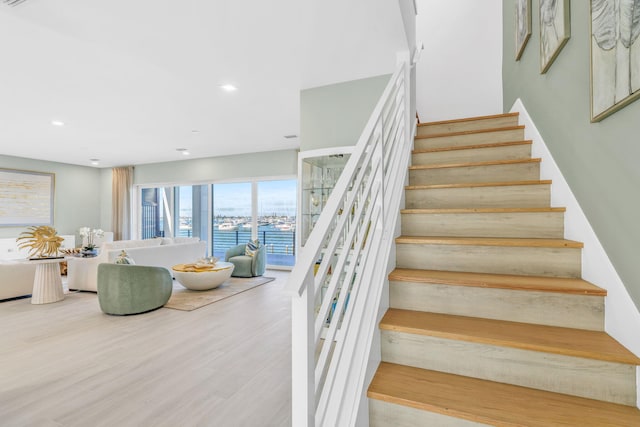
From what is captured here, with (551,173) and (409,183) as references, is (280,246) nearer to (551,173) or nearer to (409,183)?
(409,183)

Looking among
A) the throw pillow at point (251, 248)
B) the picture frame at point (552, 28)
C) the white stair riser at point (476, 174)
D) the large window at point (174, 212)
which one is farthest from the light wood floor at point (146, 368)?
the large window at point (174, 212)

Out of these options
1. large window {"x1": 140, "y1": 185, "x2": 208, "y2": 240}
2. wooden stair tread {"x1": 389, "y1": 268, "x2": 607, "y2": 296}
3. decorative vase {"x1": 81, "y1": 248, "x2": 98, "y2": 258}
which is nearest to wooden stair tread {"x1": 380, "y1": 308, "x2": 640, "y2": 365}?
wooden stair tread {"x1": 389, "y1": 268, "x2": 607, "y2": 296}

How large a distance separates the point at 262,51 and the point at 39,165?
7744 mm

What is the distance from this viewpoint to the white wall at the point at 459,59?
3.83m

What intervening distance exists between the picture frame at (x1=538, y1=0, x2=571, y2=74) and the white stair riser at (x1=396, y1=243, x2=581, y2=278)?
1.14 metres

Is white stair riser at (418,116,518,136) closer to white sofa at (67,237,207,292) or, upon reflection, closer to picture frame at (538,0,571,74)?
picture frame at (538,0,571,74)

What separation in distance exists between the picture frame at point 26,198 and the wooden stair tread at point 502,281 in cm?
879

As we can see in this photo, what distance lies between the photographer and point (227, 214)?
740 centimetres

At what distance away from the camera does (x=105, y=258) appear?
4586 millimetres

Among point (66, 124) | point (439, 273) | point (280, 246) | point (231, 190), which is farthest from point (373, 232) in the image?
point (231, 190)

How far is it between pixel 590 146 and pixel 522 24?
5.87 feet

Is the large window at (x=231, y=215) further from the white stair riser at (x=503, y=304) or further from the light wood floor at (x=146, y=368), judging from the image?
the white stair riser at (x=503, y=304)

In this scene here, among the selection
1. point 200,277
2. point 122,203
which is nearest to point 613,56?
point 200,277

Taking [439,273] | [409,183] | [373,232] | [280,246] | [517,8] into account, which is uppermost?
[517,8]
